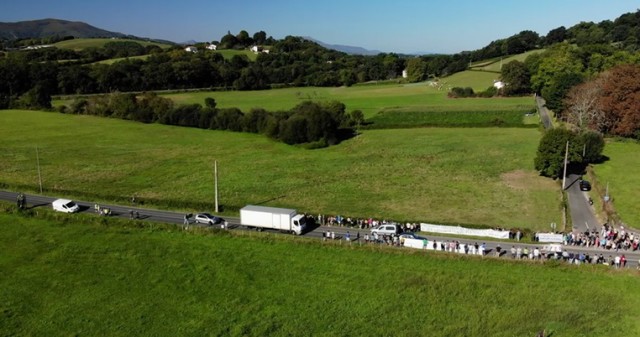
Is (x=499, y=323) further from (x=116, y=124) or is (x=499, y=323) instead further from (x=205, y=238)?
(x=116, y=124)

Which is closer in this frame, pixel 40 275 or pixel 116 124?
pixel 40 275

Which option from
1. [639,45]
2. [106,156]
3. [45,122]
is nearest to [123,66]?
[45,122]

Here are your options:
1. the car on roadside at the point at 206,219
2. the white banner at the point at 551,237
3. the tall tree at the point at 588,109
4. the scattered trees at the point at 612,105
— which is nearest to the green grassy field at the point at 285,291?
the car on roadside at the point at 206,219

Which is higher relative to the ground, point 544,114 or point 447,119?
point 544,114

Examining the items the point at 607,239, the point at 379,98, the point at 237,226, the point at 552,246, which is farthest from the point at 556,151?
the point at 379,98

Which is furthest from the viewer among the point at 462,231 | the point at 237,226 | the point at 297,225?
the point at 237,226

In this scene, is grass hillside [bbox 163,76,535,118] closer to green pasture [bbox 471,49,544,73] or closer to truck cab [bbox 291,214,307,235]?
green pasture [bbox 471,49,544,73]

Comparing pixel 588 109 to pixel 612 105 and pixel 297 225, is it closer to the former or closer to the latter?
pixel 612 105

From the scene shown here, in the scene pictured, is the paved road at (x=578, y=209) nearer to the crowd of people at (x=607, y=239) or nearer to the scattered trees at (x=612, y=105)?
the crowd of people at (x=607, y=239)
